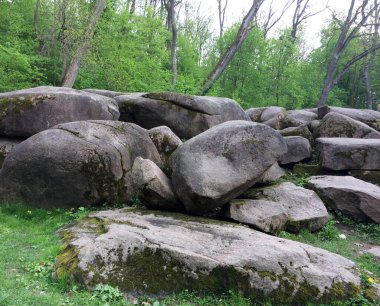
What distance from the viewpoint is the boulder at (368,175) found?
40.0 ft

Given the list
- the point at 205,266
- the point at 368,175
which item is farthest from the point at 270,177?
the point at 205,266

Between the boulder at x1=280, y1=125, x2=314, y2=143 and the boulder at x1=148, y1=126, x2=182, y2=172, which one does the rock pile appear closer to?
the boulder at x1=148, y1=126, x2=182, y2=172

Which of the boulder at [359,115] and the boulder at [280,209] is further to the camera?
the boulder at [359,115]

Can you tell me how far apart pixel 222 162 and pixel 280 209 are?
6.79 feet

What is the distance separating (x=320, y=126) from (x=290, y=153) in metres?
2.75

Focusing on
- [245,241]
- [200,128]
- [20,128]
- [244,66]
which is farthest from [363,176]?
[244,66]

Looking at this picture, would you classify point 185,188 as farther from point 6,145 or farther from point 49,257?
point 6,145

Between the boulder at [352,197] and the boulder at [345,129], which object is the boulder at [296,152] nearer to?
the boulder at [345,129]

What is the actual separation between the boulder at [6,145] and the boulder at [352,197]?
9.47 metres

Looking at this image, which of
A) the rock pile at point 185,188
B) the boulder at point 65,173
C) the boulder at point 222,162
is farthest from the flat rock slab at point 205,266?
the boulder at point 65,173

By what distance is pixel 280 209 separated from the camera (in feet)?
29.1

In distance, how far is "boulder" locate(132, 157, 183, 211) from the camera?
8.32 m

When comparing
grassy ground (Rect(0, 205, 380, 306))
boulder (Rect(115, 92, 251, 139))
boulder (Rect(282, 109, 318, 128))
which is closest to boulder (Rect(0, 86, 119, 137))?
boulder (Rect(115, 92, 251, 139))

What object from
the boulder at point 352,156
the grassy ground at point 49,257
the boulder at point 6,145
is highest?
the boulder at point 352,156
